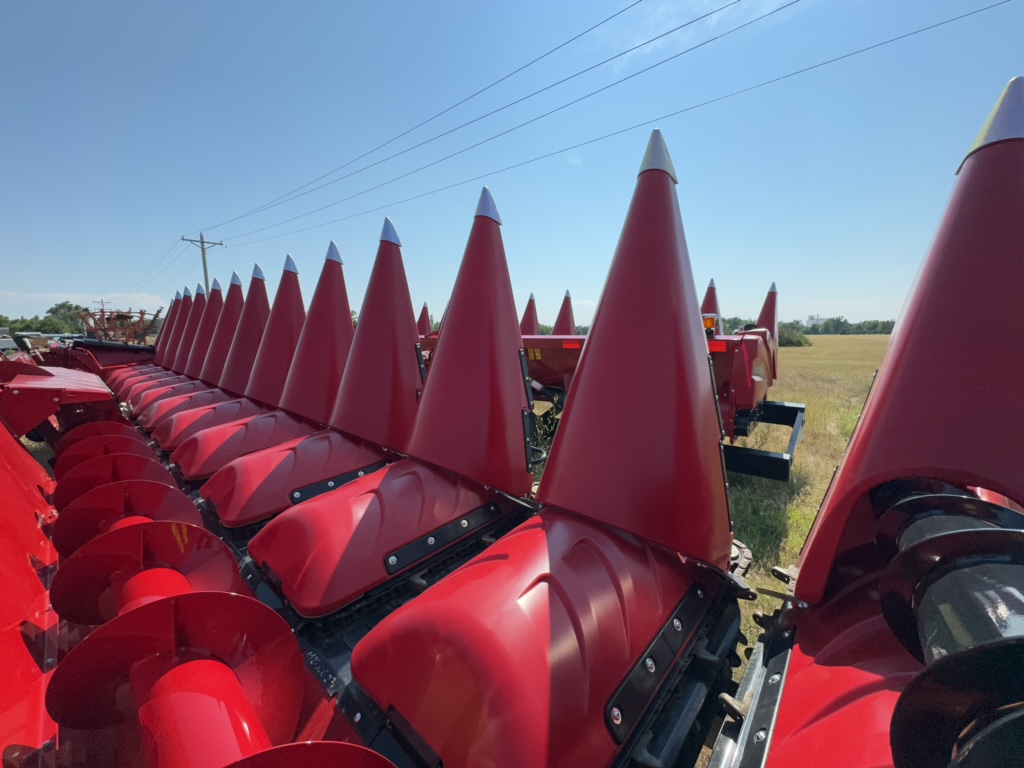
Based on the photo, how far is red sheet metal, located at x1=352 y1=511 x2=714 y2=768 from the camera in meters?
0.93

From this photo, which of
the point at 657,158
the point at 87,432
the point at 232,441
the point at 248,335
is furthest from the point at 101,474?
the point at 248,335

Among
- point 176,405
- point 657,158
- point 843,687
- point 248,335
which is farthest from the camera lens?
point 248,335

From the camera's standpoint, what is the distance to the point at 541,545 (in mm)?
1333

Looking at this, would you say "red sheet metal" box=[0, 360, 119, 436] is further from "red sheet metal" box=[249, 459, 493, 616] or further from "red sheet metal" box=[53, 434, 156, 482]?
"red sheet metal" box=[249, 459, 493, 616]

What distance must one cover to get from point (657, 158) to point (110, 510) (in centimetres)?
233

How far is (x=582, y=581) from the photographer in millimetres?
1203

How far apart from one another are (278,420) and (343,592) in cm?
188

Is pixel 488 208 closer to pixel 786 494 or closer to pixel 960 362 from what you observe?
pixel 960 362

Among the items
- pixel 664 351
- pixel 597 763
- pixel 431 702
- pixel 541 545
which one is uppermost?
pixel 664 351

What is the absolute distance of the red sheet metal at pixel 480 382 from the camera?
2164mm

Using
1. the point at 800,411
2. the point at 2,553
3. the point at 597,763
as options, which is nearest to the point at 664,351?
the point at 597,763

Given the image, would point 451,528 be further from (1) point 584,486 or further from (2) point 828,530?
(2) point 828,530

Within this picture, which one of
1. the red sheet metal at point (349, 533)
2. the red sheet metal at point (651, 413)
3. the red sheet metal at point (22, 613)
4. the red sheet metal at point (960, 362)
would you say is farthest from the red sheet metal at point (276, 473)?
the red sheet metal at point (960, 362)

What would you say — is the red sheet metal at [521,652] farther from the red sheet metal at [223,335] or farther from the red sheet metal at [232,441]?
the red sheet metal at [223,335]
